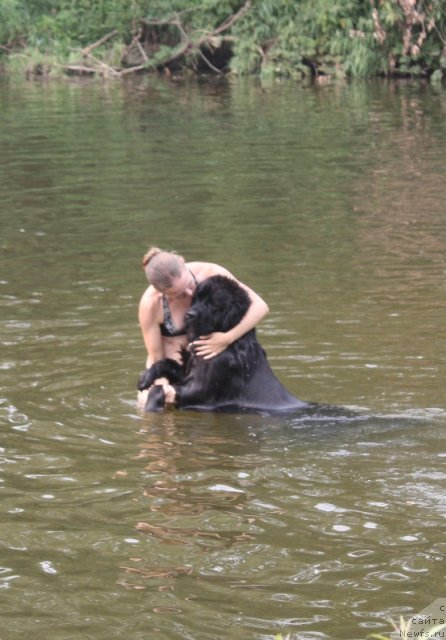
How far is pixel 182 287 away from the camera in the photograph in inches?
287

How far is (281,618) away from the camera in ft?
16.0

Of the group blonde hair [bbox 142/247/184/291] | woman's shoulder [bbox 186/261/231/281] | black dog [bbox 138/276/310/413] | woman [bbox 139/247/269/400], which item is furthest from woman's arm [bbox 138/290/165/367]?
blonde hair [bbox 142/247/184/291]

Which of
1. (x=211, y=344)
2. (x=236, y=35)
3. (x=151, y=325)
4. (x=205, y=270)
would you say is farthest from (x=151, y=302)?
(x=236, y=35)

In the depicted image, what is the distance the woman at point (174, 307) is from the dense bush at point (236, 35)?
1958 cm

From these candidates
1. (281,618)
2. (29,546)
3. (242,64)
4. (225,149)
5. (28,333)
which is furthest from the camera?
(242,64)

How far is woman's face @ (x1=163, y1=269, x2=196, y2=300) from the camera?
723 cm

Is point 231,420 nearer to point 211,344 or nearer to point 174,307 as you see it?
point 211,344

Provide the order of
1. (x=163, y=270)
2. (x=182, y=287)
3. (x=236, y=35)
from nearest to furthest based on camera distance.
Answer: (x=163, y=270)
(x=182, y=287)
(x=236, y=35)

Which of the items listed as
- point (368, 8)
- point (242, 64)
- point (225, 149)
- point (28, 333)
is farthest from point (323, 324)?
point (242, 64)

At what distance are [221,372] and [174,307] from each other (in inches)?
19.2

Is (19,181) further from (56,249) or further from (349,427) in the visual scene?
(349,427)

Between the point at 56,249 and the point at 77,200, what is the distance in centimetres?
284

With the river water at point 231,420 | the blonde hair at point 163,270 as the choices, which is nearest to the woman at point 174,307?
the blonde hair at point 163,270

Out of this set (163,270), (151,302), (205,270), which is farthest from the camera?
(151,302)
